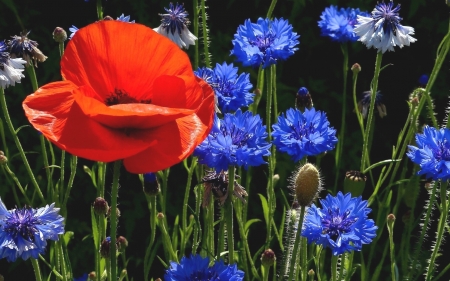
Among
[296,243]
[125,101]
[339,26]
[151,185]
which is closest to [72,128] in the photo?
[125,101]

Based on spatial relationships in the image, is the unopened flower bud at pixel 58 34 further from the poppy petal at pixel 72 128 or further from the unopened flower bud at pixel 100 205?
the poppy petal at pixel 72 128

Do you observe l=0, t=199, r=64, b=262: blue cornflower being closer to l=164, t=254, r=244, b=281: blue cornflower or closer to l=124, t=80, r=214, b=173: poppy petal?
l=164, t=254, r=244, b=281: blue cornflower

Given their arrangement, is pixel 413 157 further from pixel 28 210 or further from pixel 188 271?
pixel 28 210

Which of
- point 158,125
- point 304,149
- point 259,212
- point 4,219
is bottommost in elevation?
point 259,212

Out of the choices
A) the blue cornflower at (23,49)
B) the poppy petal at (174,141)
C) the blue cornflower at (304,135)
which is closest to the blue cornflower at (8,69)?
the blue cornflower at (23,49)

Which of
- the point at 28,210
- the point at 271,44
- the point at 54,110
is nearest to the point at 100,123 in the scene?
the point at 54,110

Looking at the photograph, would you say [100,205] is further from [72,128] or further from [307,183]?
[72,128]

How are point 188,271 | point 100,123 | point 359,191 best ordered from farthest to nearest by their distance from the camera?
point 359,191 → point 188,271 → point 100,123
